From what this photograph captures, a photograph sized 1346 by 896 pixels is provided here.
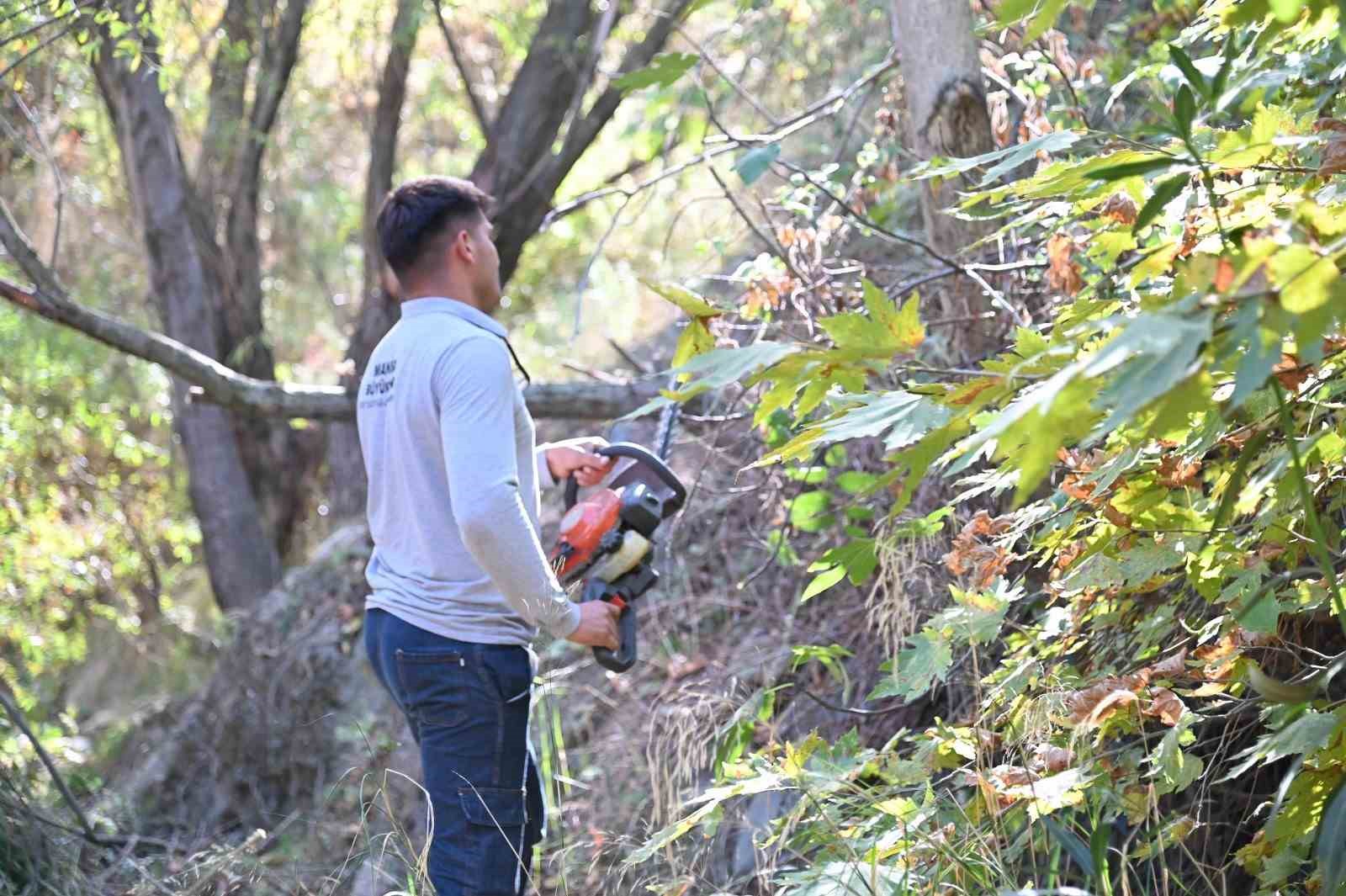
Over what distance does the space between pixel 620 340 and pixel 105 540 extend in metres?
3.87

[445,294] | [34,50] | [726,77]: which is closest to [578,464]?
[445,294]

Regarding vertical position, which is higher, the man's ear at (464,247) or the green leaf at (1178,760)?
the man's ear at (464,247)

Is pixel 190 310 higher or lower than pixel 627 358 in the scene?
higher

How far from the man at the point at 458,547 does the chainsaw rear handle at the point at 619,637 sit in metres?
0.04

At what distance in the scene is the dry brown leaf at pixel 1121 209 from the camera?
2611 millimetres

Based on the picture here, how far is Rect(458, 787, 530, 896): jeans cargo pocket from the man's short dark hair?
1.40 m

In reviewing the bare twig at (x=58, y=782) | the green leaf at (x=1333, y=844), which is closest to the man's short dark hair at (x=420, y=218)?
the bare twig at (x=58, y=782)

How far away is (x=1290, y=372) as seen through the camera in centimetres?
217

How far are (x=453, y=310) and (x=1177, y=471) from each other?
1906 millimetres

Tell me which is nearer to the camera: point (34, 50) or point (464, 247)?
point (464, 247)

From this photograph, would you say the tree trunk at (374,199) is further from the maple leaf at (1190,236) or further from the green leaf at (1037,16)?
the green leaf at (1037,16)

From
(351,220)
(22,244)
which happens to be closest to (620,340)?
(351,220)

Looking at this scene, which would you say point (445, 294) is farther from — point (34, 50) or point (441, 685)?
point (34, 50)

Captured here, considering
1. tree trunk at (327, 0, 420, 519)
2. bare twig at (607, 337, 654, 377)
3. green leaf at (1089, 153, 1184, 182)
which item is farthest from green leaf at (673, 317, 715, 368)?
tree trunk at (327, 0, 420, 519)
